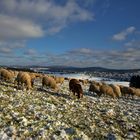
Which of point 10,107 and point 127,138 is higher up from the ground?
point 10,107

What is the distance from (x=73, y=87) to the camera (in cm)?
3397

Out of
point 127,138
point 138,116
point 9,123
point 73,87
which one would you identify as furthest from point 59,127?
point 73,87

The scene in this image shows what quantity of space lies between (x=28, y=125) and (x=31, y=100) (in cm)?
716

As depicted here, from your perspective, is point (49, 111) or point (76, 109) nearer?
point (49, 111)

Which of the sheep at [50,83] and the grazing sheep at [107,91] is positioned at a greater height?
the sheep at [50,83]

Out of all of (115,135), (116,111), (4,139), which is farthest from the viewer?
(116,111)

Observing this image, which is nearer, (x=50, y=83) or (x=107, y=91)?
(x=50, y=83)

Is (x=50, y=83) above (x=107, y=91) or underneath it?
above

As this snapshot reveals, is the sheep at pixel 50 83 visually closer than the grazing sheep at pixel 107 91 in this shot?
Yes

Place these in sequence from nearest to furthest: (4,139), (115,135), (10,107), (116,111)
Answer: (4,139), (115,135), (10,107), (116,111)

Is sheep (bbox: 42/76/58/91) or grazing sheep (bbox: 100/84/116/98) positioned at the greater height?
sheep (bbox: 42/76/58/91)

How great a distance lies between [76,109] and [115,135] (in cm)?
673

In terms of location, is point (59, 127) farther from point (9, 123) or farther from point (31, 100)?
point (31, 100)

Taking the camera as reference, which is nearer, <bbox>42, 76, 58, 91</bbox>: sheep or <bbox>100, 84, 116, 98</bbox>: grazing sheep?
<bbox>42, 76, 58, 91</bbox>: sheep
